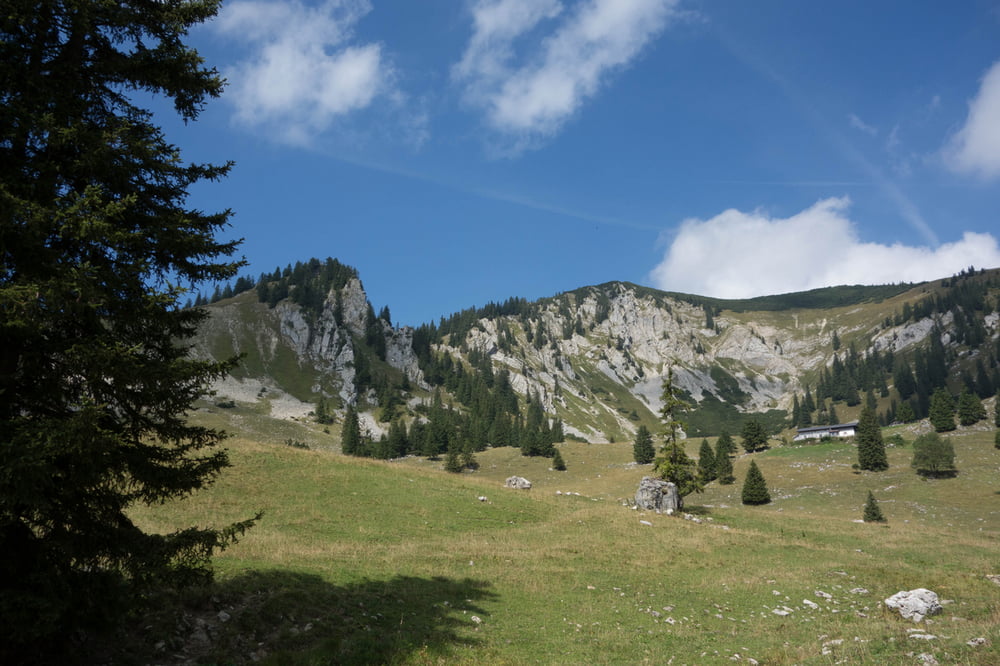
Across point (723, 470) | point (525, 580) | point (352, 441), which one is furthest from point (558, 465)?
point (525, 580)

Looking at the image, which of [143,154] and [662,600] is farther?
[662,600]

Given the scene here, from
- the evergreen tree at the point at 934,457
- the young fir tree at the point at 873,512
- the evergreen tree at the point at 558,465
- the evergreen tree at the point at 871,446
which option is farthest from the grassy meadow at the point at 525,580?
the evergreen tree at the point at 558,465

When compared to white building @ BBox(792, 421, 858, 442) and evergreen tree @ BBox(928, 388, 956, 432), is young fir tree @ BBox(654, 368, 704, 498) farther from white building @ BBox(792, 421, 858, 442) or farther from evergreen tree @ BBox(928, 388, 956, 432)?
white building @ BBox(792, 421, 858, 442)

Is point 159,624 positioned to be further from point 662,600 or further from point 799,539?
point 799,539

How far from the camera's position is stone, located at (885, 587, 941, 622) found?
17.2 meters

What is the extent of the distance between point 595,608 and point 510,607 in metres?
3.05

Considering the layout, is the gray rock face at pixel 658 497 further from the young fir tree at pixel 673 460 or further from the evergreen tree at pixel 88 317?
the evergreen tree at pixel 88 317

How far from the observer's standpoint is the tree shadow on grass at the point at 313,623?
11.6 meters

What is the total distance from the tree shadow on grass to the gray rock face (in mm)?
30895

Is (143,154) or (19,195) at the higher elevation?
(143,154)

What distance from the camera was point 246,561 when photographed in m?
18.2

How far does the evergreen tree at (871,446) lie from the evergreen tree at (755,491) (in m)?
22.2

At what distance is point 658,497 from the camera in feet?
149

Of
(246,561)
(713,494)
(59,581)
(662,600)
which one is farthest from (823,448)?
(59,581)
